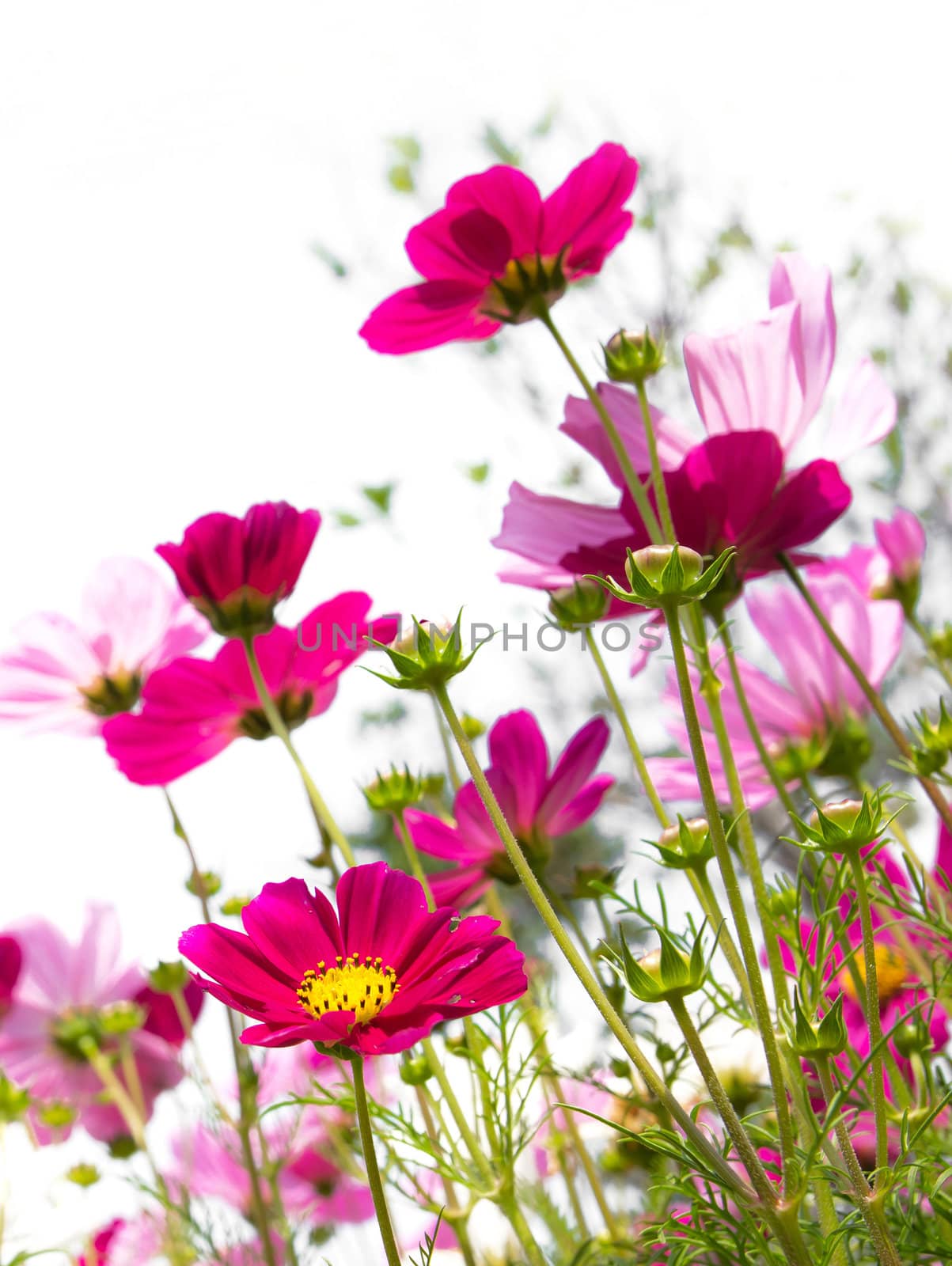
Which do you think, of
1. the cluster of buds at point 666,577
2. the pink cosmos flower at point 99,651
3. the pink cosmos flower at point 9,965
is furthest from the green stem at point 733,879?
the pink cosmos flower at point 9,965

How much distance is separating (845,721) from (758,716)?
0.15ft

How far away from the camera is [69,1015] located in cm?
→ 100

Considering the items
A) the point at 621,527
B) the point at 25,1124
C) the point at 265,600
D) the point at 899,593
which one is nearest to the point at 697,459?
the point at 621,527

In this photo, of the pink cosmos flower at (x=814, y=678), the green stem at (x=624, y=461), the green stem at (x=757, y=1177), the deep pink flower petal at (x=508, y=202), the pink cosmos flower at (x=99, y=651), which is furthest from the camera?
the pink cosmos flower at (x=99, y=651)

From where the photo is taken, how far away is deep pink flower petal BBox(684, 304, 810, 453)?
0.49 metres

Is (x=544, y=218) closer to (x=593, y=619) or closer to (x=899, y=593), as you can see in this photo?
(x=593, y=619)

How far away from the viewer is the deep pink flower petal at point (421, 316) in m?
0.53

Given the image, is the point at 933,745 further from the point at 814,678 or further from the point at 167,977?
the point at 167,977

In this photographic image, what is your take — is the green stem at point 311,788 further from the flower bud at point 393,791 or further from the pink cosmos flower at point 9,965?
the pink cosmos flower at point 9,965

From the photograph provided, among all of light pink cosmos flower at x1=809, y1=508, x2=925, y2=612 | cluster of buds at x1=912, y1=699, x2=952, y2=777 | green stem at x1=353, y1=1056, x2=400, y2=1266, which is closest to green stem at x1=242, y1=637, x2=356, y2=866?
green stem at x1=353, y1=1056, x2=400, y2=1266

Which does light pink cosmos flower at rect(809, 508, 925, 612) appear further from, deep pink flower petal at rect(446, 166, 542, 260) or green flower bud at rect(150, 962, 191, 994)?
green flower bud at rect(150, 962, 191, 994)

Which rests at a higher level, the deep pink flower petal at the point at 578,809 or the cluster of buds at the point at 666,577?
the cluster of buds at the point at 666,577

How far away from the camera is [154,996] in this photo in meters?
0.93

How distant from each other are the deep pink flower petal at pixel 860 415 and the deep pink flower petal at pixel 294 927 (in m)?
0.30
